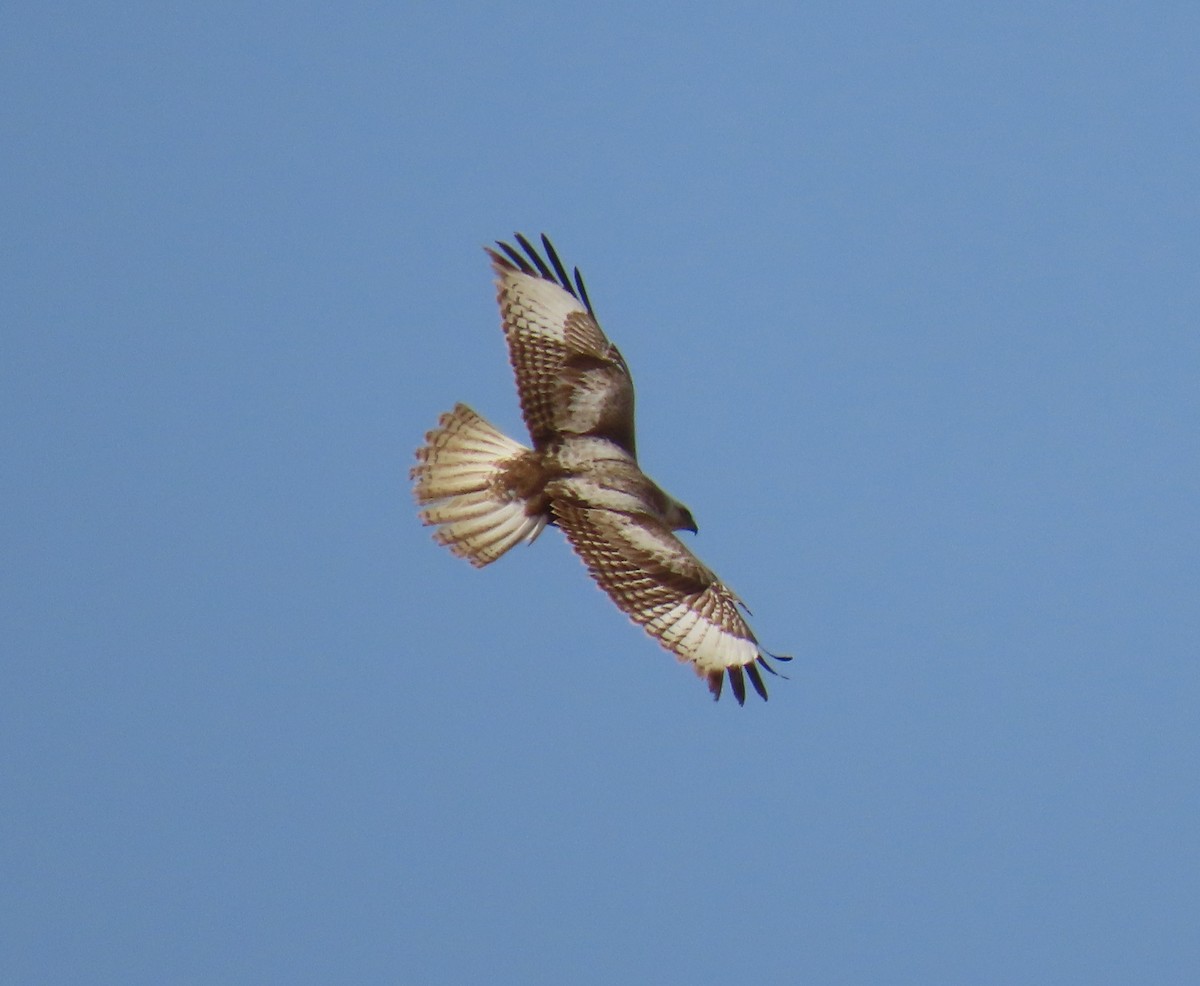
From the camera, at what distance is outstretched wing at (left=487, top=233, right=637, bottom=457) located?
26.0ft

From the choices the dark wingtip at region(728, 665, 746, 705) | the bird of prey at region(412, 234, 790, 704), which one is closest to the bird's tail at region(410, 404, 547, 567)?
the bird of prey at region(412, 234, 790, 704)

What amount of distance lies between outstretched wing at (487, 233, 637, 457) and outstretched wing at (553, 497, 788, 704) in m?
0.52

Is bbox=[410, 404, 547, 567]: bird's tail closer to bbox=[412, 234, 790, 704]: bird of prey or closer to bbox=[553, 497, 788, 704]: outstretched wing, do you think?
bbox=[412, 234, 790, 704]: bird of prey

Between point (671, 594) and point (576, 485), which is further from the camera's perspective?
point (576, 485)

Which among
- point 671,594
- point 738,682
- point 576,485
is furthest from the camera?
point 576,485

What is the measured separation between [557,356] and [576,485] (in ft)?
2.19

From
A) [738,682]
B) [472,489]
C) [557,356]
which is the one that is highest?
[557,356]

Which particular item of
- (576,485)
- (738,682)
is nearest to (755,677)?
(738,682)

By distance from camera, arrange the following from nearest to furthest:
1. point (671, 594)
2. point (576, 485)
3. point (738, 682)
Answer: point (738, 682), point (671, 594), point (576, 485)

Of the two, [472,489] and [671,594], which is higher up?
[472,489]

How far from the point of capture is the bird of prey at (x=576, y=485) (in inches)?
288

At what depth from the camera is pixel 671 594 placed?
7.35m

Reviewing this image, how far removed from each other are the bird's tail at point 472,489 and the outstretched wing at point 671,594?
1.08ft

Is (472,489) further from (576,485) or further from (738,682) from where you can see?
(738,682)
